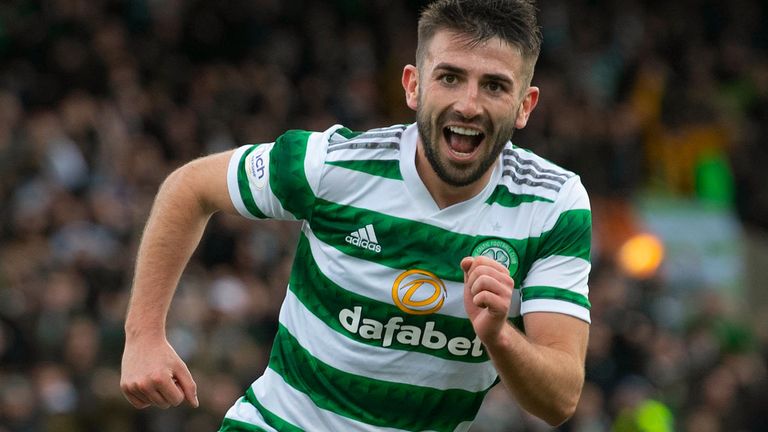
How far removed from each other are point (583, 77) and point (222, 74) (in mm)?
4962

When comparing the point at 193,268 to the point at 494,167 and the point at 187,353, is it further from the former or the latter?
the point at 494,167

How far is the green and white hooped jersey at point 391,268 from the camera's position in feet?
→ 16.4

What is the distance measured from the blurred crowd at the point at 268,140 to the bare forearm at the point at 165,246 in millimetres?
5426

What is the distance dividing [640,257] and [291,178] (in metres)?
10.6

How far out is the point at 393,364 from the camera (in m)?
5.03

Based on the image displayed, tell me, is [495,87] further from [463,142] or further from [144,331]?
[144,331]

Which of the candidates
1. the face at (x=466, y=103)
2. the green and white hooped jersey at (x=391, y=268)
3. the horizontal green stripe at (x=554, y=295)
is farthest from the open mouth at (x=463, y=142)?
the horizontal green stripe at (x=554, y=295)

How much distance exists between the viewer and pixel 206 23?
52.9ft

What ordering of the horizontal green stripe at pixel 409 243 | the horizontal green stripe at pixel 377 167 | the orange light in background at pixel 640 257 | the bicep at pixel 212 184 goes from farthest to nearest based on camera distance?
the orange light in background at pixel 640 257
the bicep at pixel 212 184
the horizontal green stripe at pixel 377 167
the horizontal green stripe at pixel 409 243

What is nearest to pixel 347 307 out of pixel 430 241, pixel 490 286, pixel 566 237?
pixel 430 241

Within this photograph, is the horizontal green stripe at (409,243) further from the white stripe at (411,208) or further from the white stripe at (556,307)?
the white stripe at (556,307)

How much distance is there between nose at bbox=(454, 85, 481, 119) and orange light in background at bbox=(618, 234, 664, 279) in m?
10.5

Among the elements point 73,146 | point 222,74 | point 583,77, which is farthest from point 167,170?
point 583,77

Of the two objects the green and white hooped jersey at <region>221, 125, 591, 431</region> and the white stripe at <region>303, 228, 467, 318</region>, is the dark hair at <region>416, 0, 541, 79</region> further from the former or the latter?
the white stripe at <region>303, 228, 467, 318</region>
